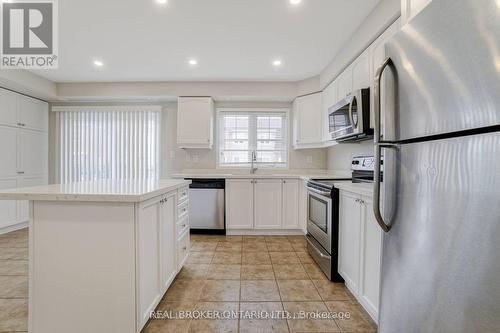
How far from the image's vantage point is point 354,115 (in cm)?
215

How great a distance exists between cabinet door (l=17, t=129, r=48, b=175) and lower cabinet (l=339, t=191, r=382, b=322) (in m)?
4.86

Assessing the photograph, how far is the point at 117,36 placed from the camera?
8.38 feet

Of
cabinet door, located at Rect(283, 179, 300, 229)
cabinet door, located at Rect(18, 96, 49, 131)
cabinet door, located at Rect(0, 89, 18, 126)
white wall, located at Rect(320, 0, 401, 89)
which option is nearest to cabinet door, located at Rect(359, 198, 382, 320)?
white wall, located at Rect(320, 0, 401, 89)

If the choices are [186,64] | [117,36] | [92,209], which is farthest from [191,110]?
[92,209]

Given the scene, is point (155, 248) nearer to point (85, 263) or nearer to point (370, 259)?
point (85, 263)

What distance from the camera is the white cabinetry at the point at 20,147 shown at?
3516 mm

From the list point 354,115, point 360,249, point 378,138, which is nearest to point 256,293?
point 360,249

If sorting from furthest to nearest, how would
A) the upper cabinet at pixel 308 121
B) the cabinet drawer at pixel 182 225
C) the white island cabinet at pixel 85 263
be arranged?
the upper cabinet at pixel 308 121 < the cabinet drawer at pixel 182 225 < the white island cabinet at pixel 85 263

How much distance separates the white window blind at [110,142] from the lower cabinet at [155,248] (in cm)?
252

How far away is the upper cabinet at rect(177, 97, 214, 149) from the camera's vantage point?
389 cm

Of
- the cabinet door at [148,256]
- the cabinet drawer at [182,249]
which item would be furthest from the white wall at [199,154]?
the cabinet door at [148,256]

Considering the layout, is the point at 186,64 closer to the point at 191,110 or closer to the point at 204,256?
the point at 191,110

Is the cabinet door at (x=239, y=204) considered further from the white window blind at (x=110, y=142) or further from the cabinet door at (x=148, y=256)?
the cabinet door at (x=148, y=256)

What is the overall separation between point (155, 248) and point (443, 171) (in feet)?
5.39
